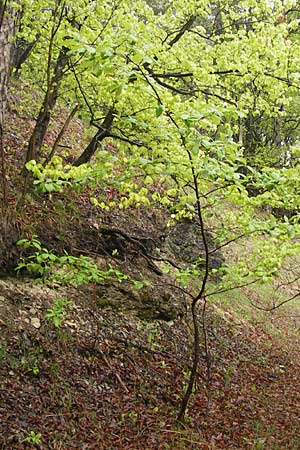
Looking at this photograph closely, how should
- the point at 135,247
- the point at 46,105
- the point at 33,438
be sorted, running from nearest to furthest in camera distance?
the point at 33,438 → the point at 46,105 → the point at 135,247

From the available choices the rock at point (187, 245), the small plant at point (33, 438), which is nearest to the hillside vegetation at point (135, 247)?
the small plant at point (33, 438)

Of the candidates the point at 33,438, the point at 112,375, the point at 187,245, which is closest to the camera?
the point at 33,438

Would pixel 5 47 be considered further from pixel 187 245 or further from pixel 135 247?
pixel 187 245

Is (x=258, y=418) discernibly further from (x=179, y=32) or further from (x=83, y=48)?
(x=179, y=32)

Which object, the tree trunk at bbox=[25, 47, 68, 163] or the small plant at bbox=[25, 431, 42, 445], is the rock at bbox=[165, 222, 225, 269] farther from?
the small plant at bbox=[25, 431, 42, 445]

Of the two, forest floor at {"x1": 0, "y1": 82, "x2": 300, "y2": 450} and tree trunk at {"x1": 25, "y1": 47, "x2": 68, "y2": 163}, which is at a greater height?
tree trunk at {"x1": 25, "y1": 47, "x2": 68, "y2": 163}

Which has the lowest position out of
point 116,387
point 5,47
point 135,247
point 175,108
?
point 116,387

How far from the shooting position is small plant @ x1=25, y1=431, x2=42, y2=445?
14.7 ft

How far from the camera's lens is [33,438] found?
4.51 m

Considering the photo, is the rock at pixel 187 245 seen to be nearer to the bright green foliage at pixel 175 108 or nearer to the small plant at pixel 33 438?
the bright green foliage at pixel 175 108

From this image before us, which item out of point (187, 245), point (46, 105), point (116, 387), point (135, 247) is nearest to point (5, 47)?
point (46, 105)

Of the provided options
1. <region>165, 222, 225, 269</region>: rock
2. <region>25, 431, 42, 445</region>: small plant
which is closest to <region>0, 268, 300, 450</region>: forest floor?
<region>25, 431, 42, 445</region>: small plant

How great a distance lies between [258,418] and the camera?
21.5 feet

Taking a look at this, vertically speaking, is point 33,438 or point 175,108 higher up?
point 175,108
